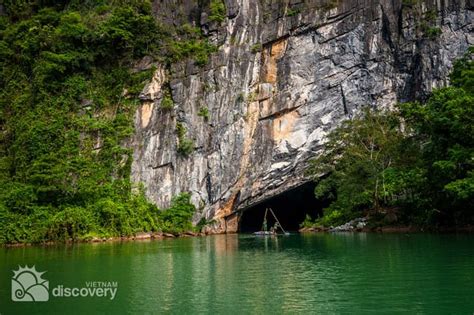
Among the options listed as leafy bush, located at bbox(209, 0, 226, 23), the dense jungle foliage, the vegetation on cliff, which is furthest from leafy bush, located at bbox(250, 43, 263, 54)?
the vegetation on cliff

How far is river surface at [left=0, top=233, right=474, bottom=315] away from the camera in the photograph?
1035 centimetres

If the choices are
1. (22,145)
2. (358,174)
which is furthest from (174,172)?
(358,174)

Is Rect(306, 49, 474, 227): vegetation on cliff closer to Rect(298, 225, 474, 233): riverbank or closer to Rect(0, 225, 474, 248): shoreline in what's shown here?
→ Rect(298, 225, 474, 233): riverbank

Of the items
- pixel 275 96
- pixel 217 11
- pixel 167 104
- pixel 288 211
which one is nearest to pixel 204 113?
pixel 167 104

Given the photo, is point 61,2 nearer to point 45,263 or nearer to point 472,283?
point 45,263

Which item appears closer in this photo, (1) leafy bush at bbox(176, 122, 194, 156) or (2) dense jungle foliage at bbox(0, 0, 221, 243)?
(2) dense jungle foliage at bbox(0, 0, 221, 243)

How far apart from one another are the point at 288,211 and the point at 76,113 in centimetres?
2026

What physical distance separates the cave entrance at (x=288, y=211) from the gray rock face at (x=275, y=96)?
640 cm

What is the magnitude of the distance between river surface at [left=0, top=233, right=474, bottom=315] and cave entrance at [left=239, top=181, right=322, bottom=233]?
75.4ft

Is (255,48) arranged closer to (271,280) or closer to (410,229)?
(410,229)

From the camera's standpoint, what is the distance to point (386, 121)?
34.0m

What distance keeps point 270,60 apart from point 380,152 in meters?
11.2

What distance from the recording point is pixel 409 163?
101 ft

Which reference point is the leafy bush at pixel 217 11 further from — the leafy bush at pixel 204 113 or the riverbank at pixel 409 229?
the riverbank at pixel 409 229
